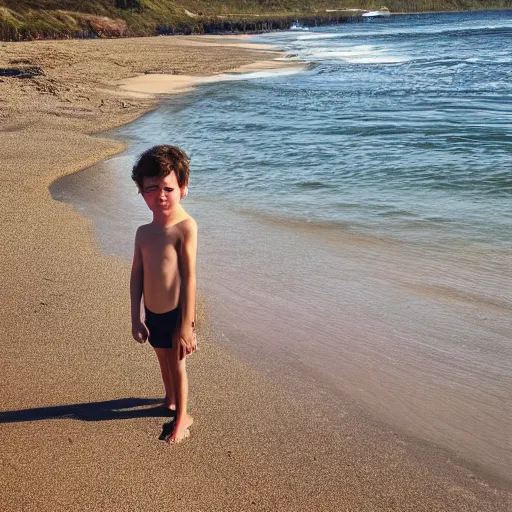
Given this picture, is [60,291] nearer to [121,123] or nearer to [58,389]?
[58,389]

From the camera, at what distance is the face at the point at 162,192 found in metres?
2.92

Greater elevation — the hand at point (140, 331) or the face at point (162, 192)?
the face at point (162, 192)

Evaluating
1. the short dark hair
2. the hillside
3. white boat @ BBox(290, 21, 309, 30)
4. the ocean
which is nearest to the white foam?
the ocean

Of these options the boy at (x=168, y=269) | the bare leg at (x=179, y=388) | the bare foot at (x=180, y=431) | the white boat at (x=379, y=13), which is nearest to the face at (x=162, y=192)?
the boy at (x=168, y=269)

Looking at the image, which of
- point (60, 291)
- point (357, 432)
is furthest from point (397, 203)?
point (357, 432)

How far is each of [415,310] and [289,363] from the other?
119 centimetres

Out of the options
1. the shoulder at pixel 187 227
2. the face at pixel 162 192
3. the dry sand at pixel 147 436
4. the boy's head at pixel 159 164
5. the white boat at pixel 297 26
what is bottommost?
the white boat at pixel 297 26

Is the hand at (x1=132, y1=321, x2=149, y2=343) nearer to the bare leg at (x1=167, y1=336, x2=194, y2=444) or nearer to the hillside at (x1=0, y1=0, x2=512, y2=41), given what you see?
the bare leg at (x1=167, y1=336, x2=194, y2=444)

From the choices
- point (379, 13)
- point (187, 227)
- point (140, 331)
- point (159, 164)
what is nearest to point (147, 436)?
point (140, 331)

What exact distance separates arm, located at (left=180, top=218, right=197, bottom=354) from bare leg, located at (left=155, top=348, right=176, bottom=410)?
116mm

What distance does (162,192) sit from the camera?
293cm

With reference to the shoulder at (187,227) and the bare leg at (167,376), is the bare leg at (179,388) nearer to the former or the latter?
the bare leg at (167,376)

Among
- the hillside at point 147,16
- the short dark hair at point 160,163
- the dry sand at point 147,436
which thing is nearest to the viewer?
the dry sand at point 147,436

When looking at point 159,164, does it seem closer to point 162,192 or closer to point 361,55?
point 162,192
